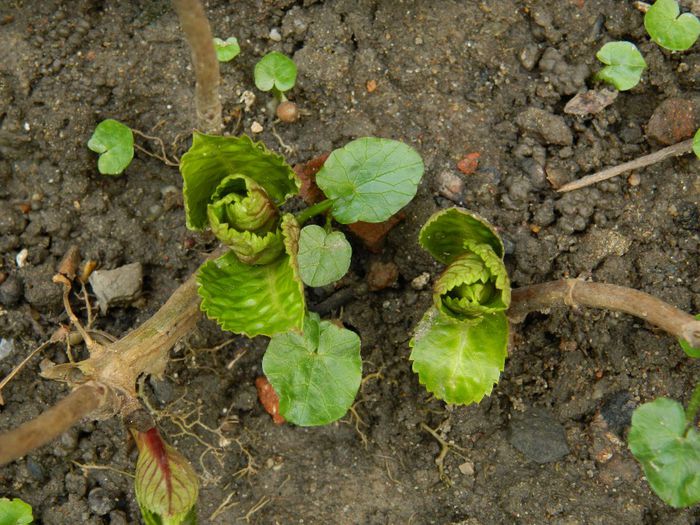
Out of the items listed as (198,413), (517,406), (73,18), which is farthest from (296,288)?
(73,18)

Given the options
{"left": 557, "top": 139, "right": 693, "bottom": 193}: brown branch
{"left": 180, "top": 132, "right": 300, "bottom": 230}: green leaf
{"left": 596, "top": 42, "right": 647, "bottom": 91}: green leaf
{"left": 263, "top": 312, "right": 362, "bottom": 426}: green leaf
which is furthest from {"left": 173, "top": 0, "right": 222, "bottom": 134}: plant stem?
{"left": 596, "top": 42, "right": 647, "bottom": 91}: green leaf

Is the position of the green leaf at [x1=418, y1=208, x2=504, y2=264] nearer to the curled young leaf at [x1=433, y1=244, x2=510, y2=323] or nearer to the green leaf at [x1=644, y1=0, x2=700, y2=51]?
the curled young leaf at [x1=433, y1=244, x2=510, y2=323]

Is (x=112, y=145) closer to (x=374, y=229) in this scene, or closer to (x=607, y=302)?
(x=374, y=229)

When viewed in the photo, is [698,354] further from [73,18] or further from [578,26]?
[73,18]

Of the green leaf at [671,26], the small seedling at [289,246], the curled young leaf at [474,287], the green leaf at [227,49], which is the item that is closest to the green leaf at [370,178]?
the small seedling at [289,246]

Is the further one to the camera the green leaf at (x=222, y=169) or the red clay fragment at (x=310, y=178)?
the red clay fragment at (x=310, y=178)

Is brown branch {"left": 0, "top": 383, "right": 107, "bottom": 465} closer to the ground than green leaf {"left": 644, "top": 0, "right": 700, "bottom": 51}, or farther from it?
closer to the ground

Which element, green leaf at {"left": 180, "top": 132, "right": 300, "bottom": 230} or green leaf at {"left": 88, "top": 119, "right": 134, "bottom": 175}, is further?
green leaf at {"left": 88, "top": 119, "right": 134, "bottom": 175}

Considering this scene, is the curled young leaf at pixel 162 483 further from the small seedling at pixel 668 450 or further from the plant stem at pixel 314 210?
the small seedling at pixel 668 450
